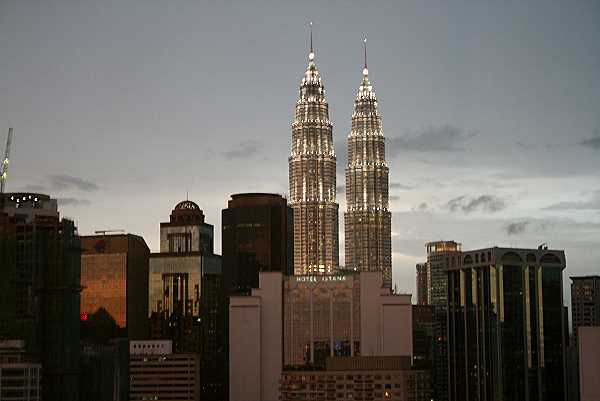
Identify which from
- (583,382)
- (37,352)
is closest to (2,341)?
(37,352)

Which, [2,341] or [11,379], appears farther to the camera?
[2,341]

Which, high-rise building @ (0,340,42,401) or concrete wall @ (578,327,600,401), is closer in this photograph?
high-rise building @ (0,340,42,401)

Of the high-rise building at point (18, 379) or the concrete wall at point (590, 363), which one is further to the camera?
the concrete wall at point (590, 363)

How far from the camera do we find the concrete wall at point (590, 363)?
603 feet

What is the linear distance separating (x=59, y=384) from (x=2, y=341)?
28.5 feet

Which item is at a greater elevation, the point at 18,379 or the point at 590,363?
the point at 590,363

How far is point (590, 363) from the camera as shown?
186 meters

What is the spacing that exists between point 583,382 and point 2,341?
6759cm

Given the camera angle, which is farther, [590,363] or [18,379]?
[590,363]

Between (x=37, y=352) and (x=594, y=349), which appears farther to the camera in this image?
(x=37, y=352)

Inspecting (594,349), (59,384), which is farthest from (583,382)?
(59,384)

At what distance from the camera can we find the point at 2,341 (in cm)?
19562

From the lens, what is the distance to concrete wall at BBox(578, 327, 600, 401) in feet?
A: 603

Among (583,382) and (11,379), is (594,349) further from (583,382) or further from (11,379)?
(11,379)
